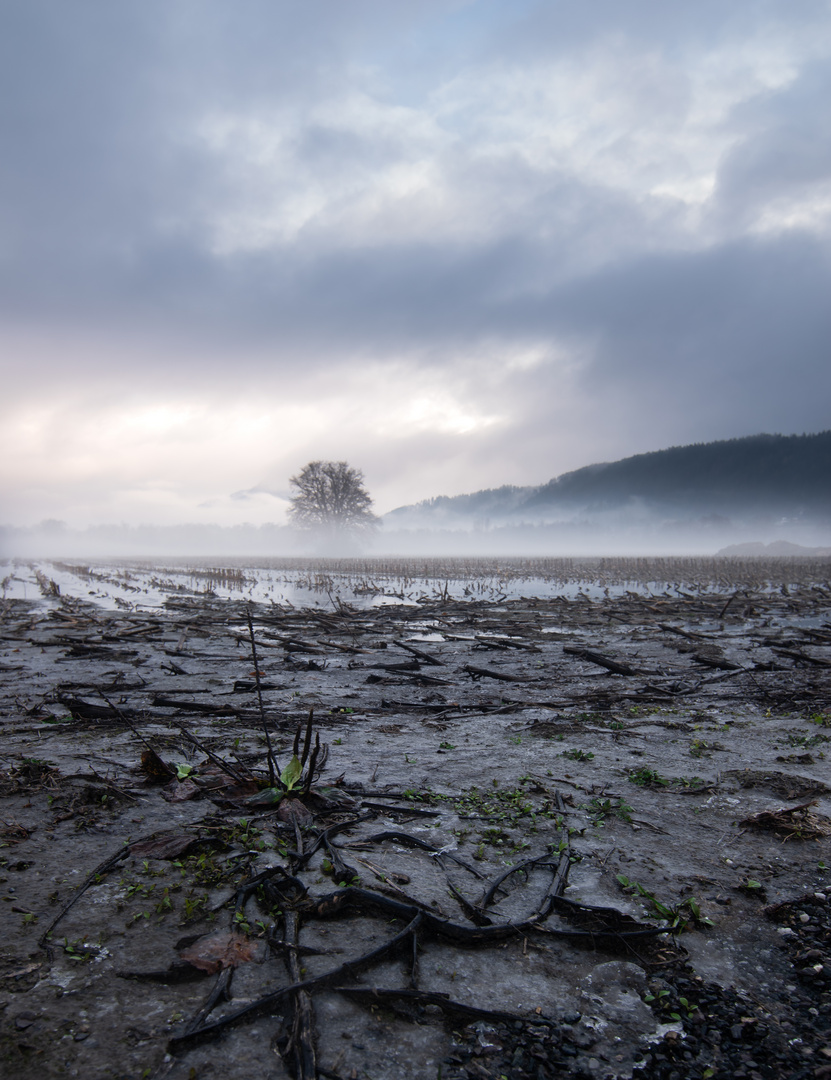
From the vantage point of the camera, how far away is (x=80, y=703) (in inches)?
308

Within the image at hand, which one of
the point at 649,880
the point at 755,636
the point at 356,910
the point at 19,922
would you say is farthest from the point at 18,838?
the point at 755,636

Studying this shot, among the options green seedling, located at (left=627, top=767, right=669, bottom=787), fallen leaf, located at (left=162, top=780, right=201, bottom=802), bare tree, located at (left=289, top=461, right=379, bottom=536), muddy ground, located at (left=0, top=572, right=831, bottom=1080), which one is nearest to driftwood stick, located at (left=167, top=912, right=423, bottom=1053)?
muddy ground, located at (left=0, top=572, right=831, bottom=1080)

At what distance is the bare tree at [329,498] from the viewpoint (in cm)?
9044

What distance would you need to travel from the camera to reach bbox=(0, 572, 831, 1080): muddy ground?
2.57 m

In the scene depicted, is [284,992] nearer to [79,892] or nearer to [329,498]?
[79,892]

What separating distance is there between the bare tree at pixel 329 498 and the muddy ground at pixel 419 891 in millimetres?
83141

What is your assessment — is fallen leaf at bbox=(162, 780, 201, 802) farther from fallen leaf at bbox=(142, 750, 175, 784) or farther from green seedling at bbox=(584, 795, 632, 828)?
green seedling at bbox=(584, 795, 632, 828)

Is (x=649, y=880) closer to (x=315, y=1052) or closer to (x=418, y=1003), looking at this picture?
(x=418, y=1003)

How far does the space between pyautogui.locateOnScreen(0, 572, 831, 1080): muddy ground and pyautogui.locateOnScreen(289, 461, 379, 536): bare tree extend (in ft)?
273

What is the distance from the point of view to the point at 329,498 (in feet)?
301

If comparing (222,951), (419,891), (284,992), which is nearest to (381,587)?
(419,891)

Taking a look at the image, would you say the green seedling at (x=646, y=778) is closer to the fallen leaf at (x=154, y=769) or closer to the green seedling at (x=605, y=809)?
the green seedling at (x=605, y=809)

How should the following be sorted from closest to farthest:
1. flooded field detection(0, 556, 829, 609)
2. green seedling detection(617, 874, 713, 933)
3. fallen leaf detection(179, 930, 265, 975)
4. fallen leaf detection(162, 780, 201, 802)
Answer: fallen leaf detection(179, 930, 265, 975) < green seedling detection(617, 874, 713, 933) < fallen leaf detection(162, 780, 201, 802) < flooded field detection(0, 556, 829, 609)

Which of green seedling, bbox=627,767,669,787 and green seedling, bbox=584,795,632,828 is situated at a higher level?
green seedling, bbox=584,795,632,828
